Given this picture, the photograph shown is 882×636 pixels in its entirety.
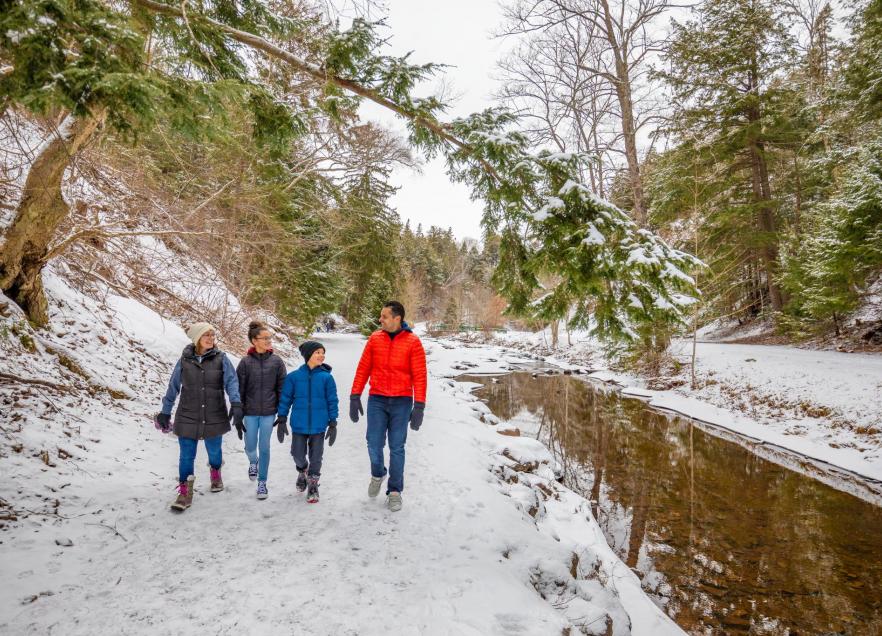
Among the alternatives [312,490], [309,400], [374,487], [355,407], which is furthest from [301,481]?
[355,407]

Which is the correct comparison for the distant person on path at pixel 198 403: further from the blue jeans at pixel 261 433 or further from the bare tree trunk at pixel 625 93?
the bare tree trunk at pixel 625 93

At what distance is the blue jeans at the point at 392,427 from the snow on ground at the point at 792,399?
26.3 feet

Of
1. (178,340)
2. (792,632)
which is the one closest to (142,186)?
(178,340)

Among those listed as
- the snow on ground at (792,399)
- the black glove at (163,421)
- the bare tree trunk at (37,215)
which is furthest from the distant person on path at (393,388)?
the snow on ground at (792,399)

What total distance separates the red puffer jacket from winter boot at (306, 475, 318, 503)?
971mm

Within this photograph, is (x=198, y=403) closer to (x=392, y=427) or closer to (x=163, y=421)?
(x=163, y=421)

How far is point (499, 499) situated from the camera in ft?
14.5

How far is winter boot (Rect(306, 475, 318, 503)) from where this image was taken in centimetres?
380

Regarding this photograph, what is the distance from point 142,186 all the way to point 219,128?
5379 mm

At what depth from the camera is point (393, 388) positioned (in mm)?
3803

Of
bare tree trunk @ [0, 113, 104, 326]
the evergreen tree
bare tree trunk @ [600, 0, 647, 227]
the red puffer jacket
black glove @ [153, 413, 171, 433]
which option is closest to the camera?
black glove @ [153, 413, 171, 433]

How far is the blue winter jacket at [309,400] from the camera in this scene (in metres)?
3.82

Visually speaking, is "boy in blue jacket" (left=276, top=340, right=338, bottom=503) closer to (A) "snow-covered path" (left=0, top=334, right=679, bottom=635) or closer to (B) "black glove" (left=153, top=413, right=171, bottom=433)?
(A) "snow-covered path" (left=0, top=334, right=679, bottom=635)

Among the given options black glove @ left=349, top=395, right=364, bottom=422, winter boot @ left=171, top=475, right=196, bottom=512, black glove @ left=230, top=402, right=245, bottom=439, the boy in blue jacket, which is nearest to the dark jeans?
the boy in blue jacket
